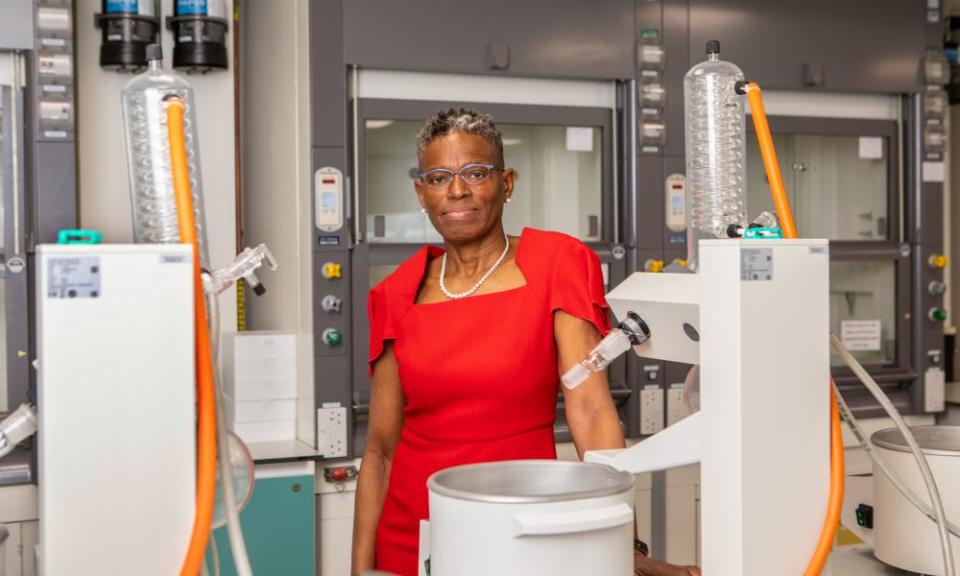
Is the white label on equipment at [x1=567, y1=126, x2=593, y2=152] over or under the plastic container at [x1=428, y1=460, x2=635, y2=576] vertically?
over

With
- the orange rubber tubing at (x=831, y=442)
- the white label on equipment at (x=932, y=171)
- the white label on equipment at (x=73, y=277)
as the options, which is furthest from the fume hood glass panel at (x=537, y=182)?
the white label on equipment at (x=73, y=277)

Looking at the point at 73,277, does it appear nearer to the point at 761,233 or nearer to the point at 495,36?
the point at 761,233

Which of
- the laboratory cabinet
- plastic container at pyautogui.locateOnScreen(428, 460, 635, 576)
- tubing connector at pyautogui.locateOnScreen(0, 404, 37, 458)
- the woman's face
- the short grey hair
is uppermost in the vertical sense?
the short grey hair

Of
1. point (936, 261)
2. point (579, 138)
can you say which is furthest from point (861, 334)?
point (579, 138)

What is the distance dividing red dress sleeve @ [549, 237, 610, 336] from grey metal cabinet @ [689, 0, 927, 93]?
2.02 m

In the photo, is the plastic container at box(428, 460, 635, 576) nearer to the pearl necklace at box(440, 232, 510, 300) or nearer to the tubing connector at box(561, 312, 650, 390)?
the tubing connector at box(561, 312, 650, 390)

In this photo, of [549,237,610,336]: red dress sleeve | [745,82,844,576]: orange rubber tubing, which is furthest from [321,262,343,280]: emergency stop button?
[745,82,844,576]: orange rubber tubing

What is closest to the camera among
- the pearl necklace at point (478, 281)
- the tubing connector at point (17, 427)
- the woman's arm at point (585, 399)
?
the tubing connector at point (17, 427)

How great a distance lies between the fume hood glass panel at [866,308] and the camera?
4.00 m

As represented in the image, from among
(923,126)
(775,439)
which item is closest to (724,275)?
(775,439)

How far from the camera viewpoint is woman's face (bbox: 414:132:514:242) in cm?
184

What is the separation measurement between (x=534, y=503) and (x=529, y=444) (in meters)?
0.76

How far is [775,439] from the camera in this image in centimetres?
133

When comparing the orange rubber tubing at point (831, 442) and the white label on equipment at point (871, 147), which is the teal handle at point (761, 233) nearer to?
the orange rubber tubing at point (831, 442)
